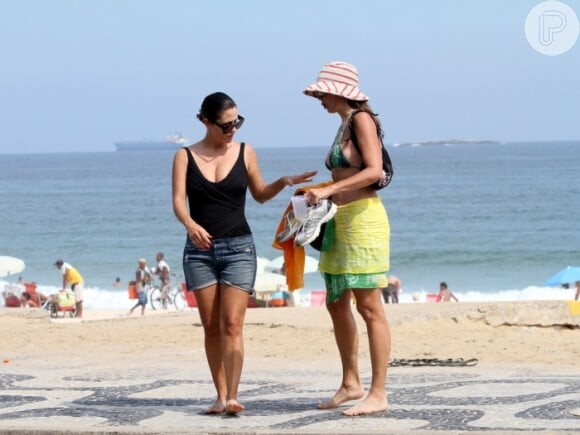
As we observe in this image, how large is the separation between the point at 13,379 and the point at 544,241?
47.4m

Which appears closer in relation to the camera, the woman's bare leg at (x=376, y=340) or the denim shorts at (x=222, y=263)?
the woman's bare leg at (x=376, y=340)

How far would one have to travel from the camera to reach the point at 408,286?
4072 cm

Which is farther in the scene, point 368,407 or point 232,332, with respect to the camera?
point 232,332

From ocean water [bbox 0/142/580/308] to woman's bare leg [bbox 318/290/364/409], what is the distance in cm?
2550

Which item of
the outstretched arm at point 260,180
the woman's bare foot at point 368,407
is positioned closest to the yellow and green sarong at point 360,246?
the outstretched arm at point 260,180

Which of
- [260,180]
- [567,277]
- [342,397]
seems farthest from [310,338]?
[567,277]

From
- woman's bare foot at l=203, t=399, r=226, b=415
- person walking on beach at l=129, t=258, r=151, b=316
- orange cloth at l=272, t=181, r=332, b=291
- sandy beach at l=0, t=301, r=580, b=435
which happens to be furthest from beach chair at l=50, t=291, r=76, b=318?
orange cloth at l=272, t=181, r=332, b=291

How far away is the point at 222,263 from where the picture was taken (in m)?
7.00

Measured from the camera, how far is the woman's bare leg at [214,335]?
7.05 metres

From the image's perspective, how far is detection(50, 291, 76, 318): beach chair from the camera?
85.3 ft

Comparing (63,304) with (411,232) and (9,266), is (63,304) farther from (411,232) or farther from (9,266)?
(411,232)

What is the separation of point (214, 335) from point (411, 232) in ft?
176

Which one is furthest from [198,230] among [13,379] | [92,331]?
[92,331]

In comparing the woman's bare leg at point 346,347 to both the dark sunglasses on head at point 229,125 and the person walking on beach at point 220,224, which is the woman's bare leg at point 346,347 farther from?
the dark sunglasses on head at point 229,125
